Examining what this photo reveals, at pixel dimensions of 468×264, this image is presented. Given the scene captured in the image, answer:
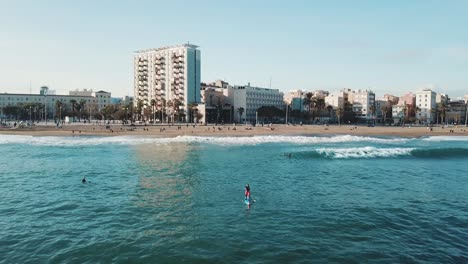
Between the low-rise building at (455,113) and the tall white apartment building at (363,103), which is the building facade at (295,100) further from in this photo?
the low-rise building at (455,113)

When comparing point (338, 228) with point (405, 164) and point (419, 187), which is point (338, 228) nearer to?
point (419, 187)

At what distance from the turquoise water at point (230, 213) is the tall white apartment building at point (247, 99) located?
104 meters

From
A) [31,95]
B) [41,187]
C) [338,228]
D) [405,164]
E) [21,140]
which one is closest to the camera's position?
[338,228]

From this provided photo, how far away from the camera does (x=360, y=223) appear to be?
1750cm

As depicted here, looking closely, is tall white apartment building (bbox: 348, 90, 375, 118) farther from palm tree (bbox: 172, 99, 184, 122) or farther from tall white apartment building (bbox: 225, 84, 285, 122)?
palm tree (bbox: 172, 99, 184, 122)

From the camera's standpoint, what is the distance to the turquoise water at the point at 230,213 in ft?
45.5

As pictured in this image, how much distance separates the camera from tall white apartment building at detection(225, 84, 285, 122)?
140 m

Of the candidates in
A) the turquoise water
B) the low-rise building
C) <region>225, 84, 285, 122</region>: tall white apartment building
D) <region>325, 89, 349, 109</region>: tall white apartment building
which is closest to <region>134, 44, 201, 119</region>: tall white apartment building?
<region>225, 84, 285, 122</region>: tall white apartment building

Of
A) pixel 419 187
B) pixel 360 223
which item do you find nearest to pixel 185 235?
pixel 360 223

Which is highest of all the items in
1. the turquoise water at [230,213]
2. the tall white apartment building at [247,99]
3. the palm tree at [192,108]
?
the tall white apartment building at [247,99]

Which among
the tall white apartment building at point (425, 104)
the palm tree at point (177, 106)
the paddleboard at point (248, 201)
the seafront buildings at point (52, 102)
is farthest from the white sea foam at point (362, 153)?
the tall white apartment building at point (425, 104)

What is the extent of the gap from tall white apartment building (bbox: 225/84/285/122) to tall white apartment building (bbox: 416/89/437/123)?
72168mm

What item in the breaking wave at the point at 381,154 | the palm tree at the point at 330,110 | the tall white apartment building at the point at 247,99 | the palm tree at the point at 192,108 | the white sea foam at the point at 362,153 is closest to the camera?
the breaking wave at the point at 381,154

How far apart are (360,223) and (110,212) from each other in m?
12.4
